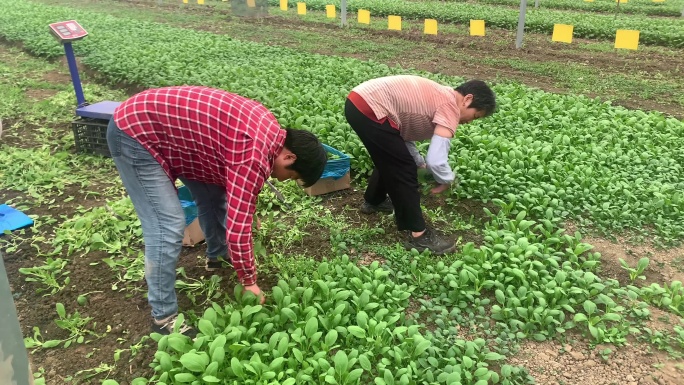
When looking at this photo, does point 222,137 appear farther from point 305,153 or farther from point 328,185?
point 328,185

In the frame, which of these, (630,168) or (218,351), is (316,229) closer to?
(218,351)

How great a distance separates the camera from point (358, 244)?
144 inches

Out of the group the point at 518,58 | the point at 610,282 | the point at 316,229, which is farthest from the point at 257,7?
the point at 610,282

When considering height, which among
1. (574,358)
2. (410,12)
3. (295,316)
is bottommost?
(574,358)

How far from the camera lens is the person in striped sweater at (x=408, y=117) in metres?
3.24

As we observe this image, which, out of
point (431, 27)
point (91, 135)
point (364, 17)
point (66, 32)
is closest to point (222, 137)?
point (91, 135)

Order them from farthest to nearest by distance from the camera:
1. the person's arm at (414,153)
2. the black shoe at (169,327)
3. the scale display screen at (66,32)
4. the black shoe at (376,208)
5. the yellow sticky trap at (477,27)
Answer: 1. the yellow sticky trap at (477,27)
2. the scale display screen at (66,32)
3. the black shoe at (376,208)
4. the person's arm at (414,153)
5. the black shoe at (169,327)

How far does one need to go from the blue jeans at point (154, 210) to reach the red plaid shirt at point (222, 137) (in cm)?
6

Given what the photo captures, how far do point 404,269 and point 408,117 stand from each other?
3.21 feet

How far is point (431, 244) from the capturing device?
3557 millimetres

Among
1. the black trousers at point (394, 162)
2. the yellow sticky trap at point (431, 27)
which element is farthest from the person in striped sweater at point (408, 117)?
the yellow sticky trap at point (431, 27)

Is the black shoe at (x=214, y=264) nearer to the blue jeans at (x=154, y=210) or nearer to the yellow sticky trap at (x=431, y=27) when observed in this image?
the blue jeans at (x=154, y=210)

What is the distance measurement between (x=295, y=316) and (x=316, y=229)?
126 cm

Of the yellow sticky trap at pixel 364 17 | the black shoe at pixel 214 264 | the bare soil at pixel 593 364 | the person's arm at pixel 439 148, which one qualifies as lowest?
the bare soil at pixel 593 364
